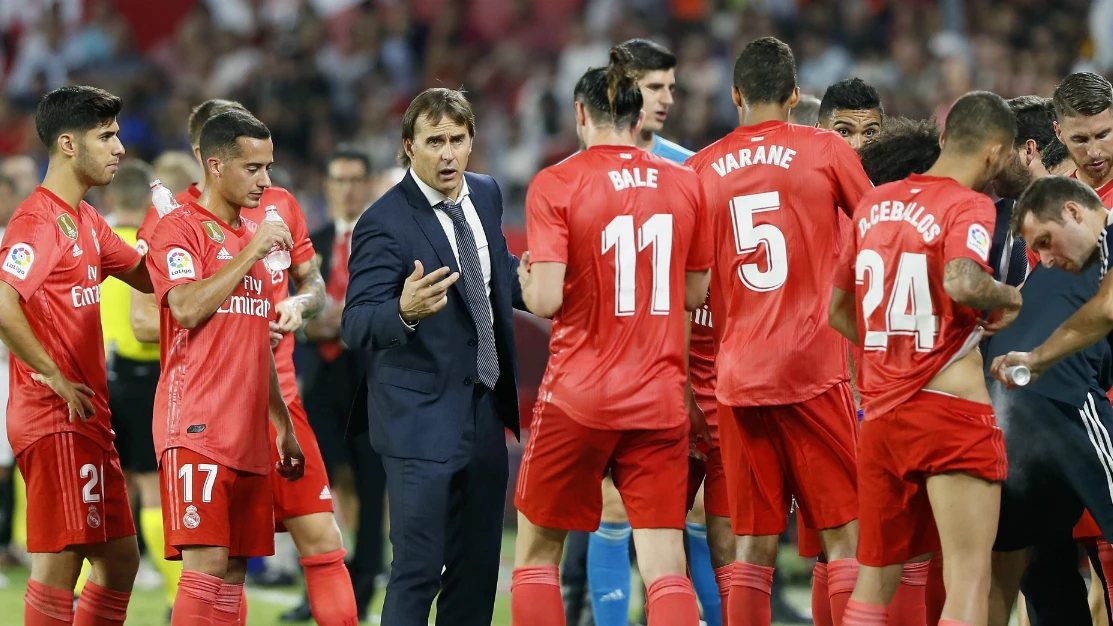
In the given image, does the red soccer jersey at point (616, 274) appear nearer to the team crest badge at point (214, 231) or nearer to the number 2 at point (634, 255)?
the number 2 at point (634, 255)

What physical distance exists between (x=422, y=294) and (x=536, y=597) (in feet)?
4.23

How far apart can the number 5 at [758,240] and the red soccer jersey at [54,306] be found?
280 centimetres

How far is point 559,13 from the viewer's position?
17.1 meters

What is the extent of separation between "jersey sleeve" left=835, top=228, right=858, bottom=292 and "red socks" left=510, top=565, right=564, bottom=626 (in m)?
1.59

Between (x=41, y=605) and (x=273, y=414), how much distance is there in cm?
126

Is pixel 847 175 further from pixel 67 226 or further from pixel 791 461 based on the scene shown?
pixel 67 226

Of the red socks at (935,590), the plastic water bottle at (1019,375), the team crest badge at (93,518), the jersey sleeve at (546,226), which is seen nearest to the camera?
the plastic water bottle at (1019,375)

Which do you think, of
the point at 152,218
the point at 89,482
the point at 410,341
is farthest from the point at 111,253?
the point at 410,341

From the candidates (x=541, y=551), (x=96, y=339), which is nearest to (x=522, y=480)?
(x=541, y=551)

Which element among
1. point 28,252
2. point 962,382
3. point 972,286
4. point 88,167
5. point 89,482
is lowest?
point 89,482

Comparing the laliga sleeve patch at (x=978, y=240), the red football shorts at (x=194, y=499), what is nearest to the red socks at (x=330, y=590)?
the red football shorts at (x=194, y=499)

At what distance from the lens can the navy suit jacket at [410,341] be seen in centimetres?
564

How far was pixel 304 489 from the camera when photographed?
6270 mm

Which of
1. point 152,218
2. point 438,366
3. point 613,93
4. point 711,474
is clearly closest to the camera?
point 613,93
